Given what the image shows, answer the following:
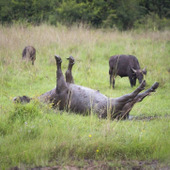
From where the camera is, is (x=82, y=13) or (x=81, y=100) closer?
(x=81, y=100)

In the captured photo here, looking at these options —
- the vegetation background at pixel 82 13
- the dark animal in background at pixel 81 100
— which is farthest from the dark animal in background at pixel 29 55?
the vegetation background at pixel 82 13

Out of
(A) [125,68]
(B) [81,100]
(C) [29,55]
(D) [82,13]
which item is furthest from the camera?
(D) [82,13]

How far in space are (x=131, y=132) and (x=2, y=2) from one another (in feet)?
74.3

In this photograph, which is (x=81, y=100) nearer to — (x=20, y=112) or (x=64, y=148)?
(x=20, y=112)

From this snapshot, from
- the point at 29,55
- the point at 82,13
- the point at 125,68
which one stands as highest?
the point at 82,13

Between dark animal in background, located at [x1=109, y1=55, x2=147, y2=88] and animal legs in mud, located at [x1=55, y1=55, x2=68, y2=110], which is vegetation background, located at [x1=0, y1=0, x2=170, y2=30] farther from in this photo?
animal legs in mud, located at [x1=55, y1=55, x2=68, y2=110]

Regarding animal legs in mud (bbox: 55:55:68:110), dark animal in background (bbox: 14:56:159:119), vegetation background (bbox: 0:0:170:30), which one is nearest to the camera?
dark animal in background (bbox: 14:56:159:119)

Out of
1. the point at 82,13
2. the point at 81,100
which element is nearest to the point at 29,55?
the point at 81,100

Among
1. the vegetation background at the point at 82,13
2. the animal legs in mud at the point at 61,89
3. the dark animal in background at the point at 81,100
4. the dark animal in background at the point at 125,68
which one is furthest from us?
the vegetation background at the point at 82,13

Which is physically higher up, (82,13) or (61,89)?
(82,13)

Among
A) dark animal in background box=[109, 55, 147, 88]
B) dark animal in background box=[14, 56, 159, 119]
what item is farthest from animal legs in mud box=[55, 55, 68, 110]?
dark animal in background box=[109, 55, 147, 88]

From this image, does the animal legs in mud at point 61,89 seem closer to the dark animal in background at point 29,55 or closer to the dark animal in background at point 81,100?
the dark animal in background at point 81,100

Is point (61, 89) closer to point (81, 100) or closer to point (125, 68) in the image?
point (81, 100)

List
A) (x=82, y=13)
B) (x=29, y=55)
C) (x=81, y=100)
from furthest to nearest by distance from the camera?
(x=82, y=13), (x=29, y=55), (x=81, y=100)
